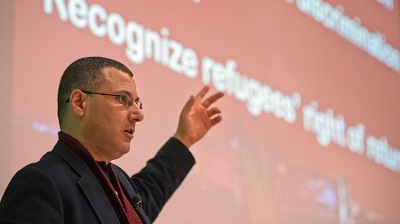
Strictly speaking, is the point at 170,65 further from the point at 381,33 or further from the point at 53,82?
the point at 381,33

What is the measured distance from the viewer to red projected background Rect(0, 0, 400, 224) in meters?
2.48

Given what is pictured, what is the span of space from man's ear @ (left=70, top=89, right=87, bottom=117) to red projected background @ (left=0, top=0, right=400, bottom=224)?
66 centimetres

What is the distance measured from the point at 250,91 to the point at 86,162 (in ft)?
5.72

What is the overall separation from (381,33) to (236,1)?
1550 mm

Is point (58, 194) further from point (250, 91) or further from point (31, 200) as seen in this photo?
point (250, 91)

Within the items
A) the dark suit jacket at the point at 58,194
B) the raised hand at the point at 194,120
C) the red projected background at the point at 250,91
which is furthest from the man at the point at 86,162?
the red projected background at the point at 250,91

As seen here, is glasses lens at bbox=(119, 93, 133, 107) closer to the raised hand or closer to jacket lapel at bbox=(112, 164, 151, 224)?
jacket lapel at bbox=(112, 164, 151, 224)

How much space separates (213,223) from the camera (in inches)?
121

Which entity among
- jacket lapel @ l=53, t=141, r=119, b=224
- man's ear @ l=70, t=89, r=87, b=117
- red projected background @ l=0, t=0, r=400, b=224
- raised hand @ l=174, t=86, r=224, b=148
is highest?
red projected background @ l=0, t=0, r=400, b=224

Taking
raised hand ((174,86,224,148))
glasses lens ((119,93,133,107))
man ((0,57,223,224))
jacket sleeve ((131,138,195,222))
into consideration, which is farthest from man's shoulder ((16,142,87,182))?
raised hand ((174,86,224,148))

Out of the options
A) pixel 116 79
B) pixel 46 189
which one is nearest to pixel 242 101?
pixel 116 79

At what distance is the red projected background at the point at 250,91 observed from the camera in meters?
2.48

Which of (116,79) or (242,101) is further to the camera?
(242,101)

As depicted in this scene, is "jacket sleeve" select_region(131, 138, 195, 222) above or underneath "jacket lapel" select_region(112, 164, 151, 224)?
above
